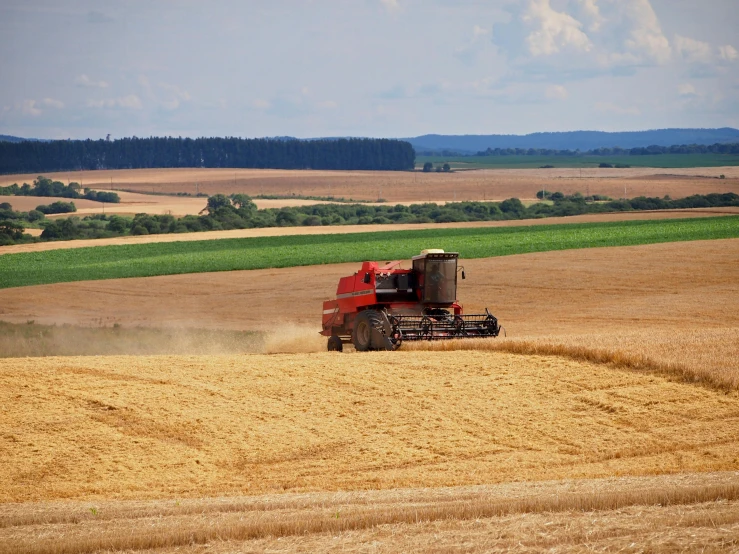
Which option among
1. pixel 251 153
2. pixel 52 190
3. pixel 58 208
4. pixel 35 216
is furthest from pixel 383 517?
pixel 251 153

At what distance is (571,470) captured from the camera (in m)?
15.2

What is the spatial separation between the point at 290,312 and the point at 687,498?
3034cm

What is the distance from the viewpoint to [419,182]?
491 feet

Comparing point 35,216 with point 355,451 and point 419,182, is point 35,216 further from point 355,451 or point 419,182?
point 355,451

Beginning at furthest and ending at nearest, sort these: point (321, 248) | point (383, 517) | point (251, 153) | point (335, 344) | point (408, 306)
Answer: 1. point (251, 153)
2. point (321, 248)
3. point (335, 344)
4. point (408, 306)
5. point (383, 517)

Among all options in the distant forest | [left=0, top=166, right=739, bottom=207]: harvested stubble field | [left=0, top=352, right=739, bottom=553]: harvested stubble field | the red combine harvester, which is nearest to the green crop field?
the red combine harvester

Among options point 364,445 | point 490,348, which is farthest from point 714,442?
point 490,348

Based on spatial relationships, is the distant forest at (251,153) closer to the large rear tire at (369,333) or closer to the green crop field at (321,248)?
the green crop field at (321,248)

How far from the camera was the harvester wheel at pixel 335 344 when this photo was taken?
28391 mm

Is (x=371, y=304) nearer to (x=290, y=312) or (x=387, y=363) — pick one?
(x=387, y=363)

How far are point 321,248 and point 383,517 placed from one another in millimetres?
50010

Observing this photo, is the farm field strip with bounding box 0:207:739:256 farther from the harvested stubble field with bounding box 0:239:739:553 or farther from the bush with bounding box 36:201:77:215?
the harvested stubble field with bounding box 0:239:739:553

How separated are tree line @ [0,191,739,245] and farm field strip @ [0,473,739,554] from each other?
212 feet

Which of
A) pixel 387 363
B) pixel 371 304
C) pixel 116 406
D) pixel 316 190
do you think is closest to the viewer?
pixel 116 406
